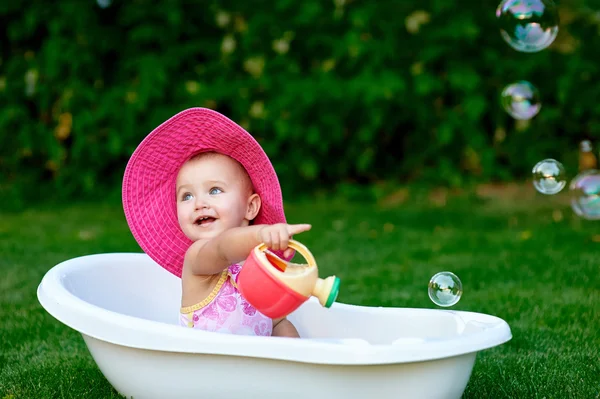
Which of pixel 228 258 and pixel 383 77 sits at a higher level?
pixel 383 77

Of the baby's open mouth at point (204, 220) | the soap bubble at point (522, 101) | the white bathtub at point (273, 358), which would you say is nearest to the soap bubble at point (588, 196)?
the soap bubble at point (522, 101)

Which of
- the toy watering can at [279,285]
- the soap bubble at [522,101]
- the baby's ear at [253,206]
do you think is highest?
the soap bubble at [522,101]

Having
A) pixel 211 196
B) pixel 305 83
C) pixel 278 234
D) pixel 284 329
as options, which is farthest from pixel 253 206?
pixel 305 83

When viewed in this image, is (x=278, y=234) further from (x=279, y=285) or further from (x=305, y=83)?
(x=305, y=83)

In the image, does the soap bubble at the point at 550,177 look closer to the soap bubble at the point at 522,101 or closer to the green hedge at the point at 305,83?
the soap bubble at the point at 522,101

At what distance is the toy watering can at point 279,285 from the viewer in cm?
193

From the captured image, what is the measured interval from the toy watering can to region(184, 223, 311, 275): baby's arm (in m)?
0.04

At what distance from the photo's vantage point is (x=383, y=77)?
19.5ft

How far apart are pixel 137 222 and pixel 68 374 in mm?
528

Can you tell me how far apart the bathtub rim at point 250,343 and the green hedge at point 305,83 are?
13.2 feet

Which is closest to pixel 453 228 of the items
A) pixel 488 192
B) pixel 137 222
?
pixel 488 192

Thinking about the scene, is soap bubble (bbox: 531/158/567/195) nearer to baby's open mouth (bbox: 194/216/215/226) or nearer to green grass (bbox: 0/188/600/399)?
green grass (bbox: 0/188/600/399)

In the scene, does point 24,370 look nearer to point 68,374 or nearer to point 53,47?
point 68,374

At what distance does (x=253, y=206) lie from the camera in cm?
249
